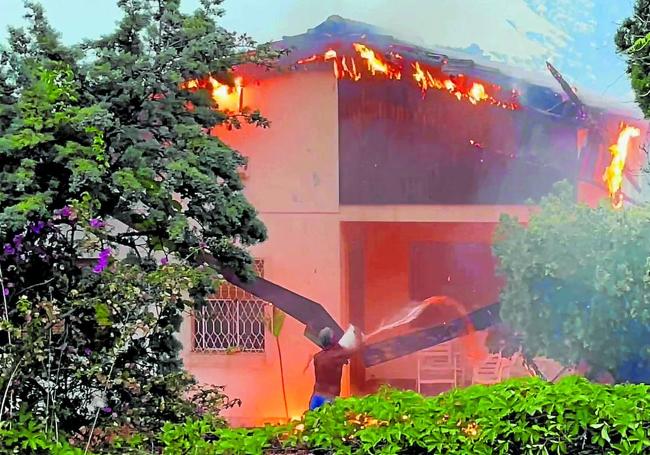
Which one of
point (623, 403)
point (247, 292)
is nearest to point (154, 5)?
point (247, 292)

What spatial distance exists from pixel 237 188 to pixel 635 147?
8.40 ft

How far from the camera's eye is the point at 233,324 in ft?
15.1

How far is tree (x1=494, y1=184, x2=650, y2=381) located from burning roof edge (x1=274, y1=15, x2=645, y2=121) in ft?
2.01

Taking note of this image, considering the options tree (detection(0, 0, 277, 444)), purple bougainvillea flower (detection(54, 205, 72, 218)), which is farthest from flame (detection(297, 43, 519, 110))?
purple bougainvillea flower (detection(54, 205, 72, 218))

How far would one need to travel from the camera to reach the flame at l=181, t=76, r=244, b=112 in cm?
374

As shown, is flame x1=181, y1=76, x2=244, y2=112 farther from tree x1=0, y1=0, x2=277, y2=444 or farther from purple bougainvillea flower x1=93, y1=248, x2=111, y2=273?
purple bougainvillea flower x1=93, y1=248, x2=111, y2=273

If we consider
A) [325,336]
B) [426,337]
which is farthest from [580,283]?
[325,336]

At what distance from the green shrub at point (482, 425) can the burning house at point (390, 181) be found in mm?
1424

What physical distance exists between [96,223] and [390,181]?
1.93 metres

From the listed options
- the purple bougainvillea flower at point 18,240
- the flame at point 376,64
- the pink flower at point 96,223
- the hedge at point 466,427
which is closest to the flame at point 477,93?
the flame at point 376,64

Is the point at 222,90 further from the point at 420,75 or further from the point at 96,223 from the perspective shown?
the point at 420,75

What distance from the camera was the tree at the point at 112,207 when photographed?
3396mm

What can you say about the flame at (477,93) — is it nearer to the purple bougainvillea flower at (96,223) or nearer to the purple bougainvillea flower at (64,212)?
the purple bougainvillea flower at (96,223)

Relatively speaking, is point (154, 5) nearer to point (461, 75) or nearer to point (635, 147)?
point (461, 75)
